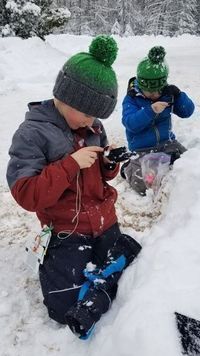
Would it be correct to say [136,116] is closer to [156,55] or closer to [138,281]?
[156,55]

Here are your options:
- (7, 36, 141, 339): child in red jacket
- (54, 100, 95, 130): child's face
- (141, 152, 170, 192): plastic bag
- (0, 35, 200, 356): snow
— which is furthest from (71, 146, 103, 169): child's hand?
(141, 152, 170, 192): plastic bag

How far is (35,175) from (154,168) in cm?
200

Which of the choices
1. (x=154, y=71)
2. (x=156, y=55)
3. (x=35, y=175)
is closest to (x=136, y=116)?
(x=154, y=71)

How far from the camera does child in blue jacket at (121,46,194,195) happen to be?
4332mm

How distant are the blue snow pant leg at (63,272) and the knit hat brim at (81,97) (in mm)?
841

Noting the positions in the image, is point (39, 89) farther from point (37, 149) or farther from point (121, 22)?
point (121, 22)

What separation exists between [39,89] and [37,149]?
6.15 meters

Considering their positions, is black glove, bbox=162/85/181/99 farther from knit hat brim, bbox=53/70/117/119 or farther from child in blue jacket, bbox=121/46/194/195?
knit hat brim, bbox=53/70/117/119

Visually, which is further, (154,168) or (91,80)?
(154,168)

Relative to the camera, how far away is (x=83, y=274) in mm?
2742

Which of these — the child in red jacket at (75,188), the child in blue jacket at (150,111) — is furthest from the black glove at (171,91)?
the child in red jacket at (75,188)

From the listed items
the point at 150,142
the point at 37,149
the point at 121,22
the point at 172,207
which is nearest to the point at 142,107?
the point at 150,142

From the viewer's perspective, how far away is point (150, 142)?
4.62m

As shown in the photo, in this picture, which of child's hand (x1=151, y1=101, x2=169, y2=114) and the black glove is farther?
the black glove
